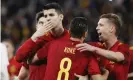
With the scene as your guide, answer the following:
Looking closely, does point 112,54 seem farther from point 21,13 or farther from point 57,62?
point 21,13

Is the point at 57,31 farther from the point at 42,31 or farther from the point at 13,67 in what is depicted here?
the point at 13,67

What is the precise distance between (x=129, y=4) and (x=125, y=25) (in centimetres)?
73

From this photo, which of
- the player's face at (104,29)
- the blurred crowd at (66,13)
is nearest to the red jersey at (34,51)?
the player's face at (104,29)

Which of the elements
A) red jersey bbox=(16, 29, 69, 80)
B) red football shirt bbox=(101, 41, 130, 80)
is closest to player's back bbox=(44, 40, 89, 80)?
red jersey bbox=(16, 29, 69, 80)

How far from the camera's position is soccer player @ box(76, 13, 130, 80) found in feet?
21.3

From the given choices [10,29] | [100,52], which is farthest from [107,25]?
[10,29]

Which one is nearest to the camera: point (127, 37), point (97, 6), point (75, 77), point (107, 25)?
point (75, 77)

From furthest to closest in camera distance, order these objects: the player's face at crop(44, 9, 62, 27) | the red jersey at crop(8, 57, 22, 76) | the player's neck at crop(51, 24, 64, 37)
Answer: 1. the red jersey at crop(8, 57, 22, 76)
2. the player's neck at crop(51, 24, 64, 37)
3. the player's face at crop(44, 9, 62, 27)

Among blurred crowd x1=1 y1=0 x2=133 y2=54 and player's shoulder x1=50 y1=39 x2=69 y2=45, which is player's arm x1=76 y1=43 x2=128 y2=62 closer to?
player's shoulder x1=50 y1=39 x2=69 y2=45

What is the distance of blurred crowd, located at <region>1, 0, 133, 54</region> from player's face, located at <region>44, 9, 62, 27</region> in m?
5.70

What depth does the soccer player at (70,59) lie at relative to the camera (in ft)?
21.0

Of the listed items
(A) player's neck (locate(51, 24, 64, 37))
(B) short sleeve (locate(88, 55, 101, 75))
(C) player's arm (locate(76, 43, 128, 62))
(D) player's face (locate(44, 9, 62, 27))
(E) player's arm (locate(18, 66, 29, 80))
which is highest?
(D) player's face (locate(44, 9, 62, 27))

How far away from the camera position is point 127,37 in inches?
540

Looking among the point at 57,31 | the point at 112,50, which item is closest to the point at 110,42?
the point at 112,50
